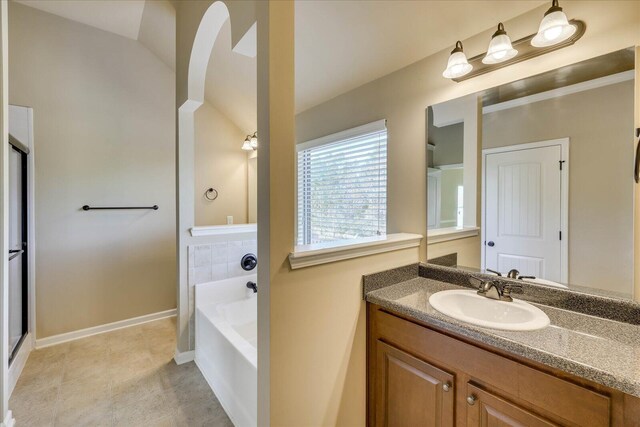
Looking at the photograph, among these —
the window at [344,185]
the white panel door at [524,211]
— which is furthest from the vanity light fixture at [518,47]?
the window at [344,185]

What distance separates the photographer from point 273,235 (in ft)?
3.69

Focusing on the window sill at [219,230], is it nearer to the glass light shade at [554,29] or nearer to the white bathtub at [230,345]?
the white bathtub at [230,345]

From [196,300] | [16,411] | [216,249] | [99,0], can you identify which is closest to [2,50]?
[99,0]

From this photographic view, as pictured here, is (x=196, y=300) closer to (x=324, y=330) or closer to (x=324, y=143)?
(x=324, y=330)

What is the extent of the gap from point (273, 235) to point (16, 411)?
7.07 feet

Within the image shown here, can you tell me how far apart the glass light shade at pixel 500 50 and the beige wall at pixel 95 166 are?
311 cm

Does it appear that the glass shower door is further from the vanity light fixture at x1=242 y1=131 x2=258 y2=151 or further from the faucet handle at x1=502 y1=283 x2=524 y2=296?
the faucet handle at x1=502 y1=283 x2=524 y2=296

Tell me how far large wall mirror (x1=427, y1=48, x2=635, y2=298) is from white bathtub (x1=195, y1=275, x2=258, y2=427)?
140cm

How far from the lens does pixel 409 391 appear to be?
4.15 feet

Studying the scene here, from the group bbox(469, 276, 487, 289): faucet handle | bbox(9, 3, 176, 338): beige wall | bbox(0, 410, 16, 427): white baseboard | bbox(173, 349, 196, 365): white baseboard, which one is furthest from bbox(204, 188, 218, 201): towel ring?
bbox(469, 276, 487, 289): faucet handle

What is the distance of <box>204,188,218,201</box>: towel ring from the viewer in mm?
3465

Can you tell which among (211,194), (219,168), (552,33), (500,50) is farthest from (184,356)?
(552,33)

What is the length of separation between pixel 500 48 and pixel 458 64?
0.65ft

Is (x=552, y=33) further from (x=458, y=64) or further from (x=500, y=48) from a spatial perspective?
(x=458, y=64)
